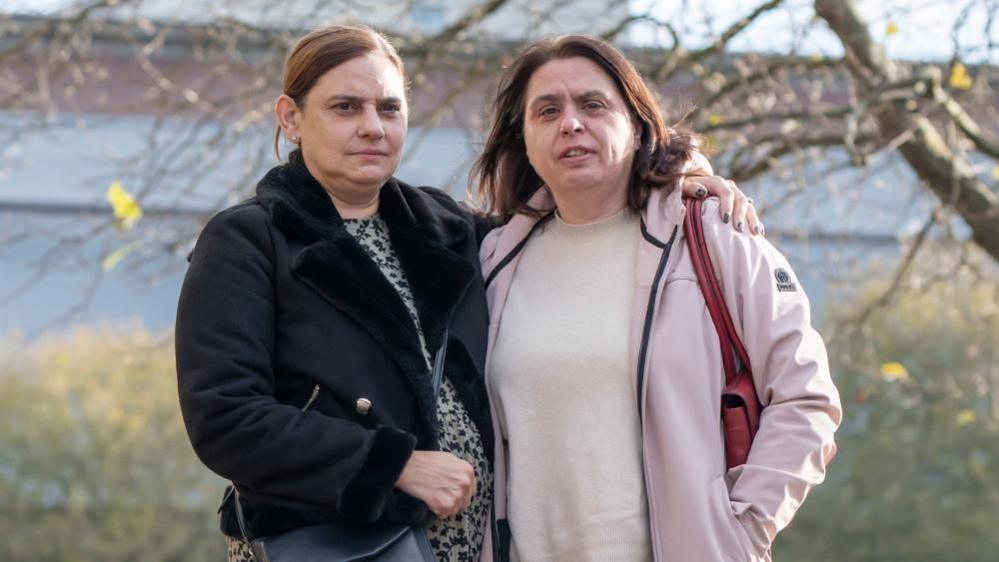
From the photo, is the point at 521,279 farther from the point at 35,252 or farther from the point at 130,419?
the point at 130,419

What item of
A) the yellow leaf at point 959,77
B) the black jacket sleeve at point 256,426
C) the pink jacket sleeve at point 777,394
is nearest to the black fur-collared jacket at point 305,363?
the black jacket sleeve at point 256,426

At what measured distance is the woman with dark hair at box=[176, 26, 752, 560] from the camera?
10.5ft

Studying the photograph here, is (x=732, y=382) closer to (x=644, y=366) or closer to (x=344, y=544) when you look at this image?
(x=644, y=366)

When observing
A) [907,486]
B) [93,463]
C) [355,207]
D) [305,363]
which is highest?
[355,207]

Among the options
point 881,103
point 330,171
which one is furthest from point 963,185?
point 330,171

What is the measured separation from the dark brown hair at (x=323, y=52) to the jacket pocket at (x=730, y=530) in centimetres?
118

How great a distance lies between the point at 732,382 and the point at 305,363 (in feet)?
2.93

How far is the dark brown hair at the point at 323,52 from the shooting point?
347 centimetres

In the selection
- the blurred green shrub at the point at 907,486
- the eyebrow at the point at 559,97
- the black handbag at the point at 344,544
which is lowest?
the blurred green shrub at the point at 907,486

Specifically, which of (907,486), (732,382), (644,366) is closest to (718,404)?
(732,382)

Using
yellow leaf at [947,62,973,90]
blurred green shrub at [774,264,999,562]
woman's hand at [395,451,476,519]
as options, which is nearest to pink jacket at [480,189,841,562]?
woman's hand at [395,451,476,519]

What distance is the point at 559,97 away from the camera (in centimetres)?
362

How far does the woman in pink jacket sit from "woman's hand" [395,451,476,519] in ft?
0.71

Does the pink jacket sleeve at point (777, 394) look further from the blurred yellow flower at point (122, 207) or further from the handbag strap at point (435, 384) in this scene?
the blurred yellow flower at point (122, 207)
